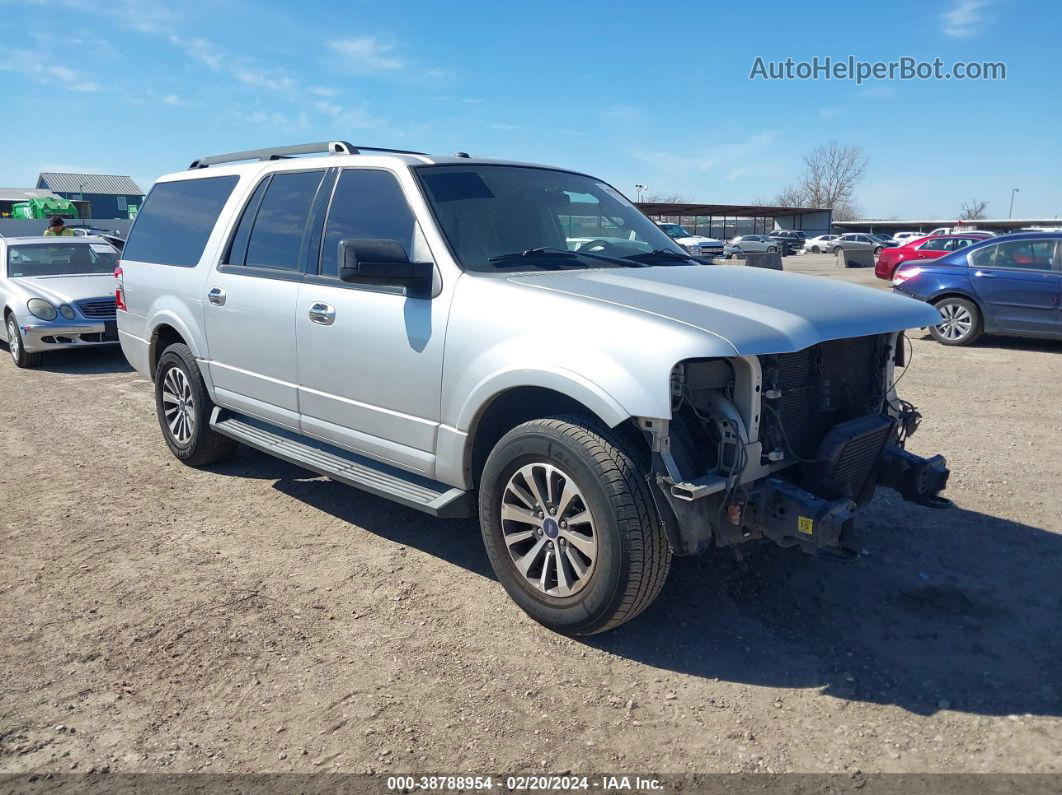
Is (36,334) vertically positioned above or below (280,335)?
below

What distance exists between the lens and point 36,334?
1010 cm

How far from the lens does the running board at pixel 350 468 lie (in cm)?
391

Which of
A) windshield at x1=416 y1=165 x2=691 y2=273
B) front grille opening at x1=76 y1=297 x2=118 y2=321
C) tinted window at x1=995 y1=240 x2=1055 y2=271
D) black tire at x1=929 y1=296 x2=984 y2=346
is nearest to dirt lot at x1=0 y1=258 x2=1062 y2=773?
windshield at x1=416 y1=165 x2=691 y2=273

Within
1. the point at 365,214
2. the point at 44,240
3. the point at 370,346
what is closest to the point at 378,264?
the point at 370,346

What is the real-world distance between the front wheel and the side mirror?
942cm

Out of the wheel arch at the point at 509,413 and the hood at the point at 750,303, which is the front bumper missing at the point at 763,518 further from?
the hood at the point at 750,303

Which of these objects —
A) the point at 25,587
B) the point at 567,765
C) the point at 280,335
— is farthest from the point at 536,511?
the point at 25,587

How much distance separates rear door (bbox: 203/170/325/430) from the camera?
186 inches

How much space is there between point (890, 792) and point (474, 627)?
179 cm

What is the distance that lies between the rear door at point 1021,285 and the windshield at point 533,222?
25.4ft

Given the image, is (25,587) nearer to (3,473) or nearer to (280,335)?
(280,335)

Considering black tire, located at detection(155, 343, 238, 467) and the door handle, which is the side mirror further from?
black tire, located at detection(155, 343, 238, 467)

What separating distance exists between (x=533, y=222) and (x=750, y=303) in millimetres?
1437

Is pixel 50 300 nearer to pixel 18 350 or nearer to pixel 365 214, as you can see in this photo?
pixel 18 350
